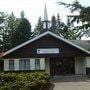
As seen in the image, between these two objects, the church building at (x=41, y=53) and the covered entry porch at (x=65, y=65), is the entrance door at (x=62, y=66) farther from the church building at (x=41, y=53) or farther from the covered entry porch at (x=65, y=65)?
the church building at (x=41, y=53)

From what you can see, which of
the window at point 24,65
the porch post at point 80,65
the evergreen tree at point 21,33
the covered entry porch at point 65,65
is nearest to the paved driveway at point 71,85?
the window at point 24,65

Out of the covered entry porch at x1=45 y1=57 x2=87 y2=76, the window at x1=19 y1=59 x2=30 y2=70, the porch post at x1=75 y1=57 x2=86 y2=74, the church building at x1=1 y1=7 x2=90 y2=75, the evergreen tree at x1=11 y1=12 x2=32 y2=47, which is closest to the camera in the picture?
the church building at x1=1 y1=7 x2=90 y2=75

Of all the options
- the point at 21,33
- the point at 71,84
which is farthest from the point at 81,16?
the point at 21,33

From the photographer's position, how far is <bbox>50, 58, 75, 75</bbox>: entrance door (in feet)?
130

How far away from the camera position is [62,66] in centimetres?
4016

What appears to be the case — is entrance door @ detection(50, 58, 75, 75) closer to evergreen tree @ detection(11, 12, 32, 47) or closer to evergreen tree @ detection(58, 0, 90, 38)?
evergreen tree @ detection(58, 0, 90, 38)

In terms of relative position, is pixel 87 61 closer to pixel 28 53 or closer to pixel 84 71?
pixel 84 71

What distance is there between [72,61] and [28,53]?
19.7 ft

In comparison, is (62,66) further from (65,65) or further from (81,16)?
A: (81,16)

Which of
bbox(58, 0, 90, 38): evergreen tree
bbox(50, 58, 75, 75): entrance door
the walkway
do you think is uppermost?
bbox(58, 0, 90, 38): evergreen tree

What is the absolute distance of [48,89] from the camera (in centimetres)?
1775

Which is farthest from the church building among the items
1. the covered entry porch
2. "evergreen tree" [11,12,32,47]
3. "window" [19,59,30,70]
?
"evergreen tree" [11,12,32,47]

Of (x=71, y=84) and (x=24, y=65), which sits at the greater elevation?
(x=24, y=65)

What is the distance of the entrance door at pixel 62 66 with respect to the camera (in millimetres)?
39719
